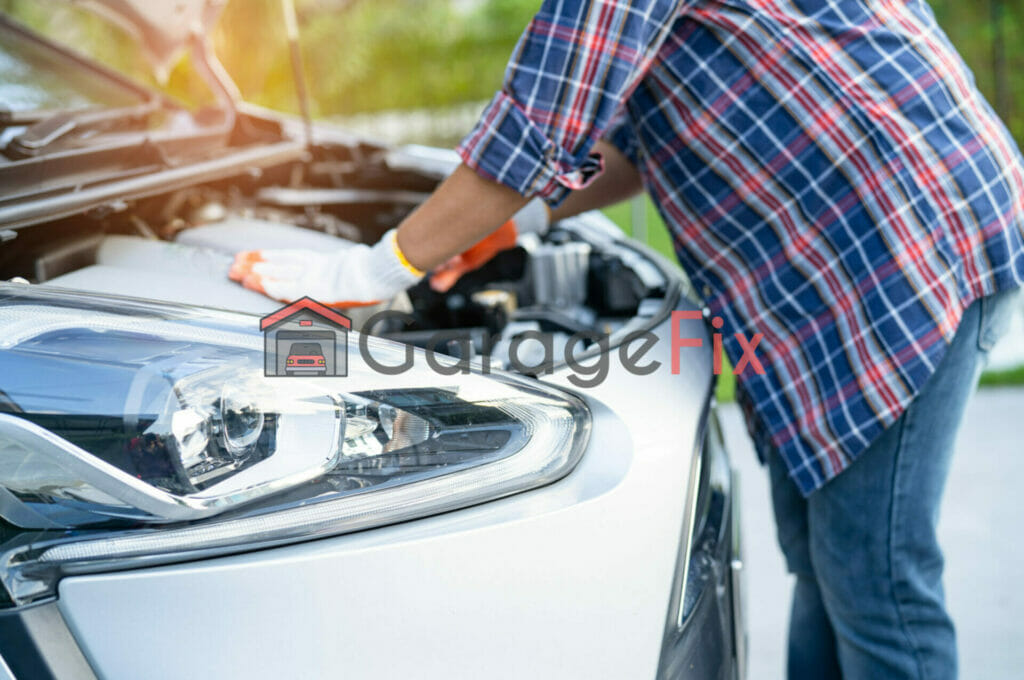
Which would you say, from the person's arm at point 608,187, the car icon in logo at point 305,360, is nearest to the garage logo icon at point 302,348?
the car icon in logo at point 305,360

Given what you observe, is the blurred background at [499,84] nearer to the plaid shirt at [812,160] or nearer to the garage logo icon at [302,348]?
the plaid shirt at [812,160]

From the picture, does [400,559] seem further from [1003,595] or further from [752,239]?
[1003,595]

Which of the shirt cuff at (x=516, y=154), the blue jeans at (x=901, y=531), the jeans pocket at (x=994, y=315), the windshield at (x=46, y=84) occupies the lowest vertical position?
the blue jeans at (x=901, y=531)

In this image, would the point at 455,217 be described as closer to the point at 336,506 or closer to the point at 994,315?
the point at 336,506

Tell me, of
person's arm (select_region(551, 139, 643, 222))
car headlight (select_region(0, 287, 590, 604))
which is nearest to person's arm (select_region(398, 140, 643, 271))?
car headlight (select_region(0, 287, 590, 604))

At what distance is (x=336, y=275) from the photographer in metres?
1.15

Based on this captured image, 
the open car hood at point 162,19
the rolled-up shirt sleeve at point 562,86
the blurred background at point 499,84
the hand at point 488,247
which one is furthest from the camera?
the blurred background at point 499,84

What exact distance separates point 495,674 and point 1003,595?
1684 millimetres

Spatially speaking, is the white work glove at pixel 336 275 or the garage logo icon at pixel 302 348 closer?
the garage logo icon at pixel 302 348

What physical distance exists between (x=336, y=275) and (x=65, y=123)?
0.65m

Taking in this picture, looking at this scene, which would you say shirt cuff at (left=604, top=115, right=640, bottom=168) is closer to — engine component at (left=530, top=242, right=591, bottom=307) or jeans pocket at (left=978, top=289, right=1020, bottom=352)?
engine component at (left=530, top=242, right=591, bottom=307)

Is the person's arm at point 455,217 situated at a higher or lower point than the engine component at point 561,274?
lower

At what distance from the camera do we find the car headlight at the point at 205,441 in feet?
2.49

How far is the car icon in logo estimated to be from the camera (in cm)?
84
